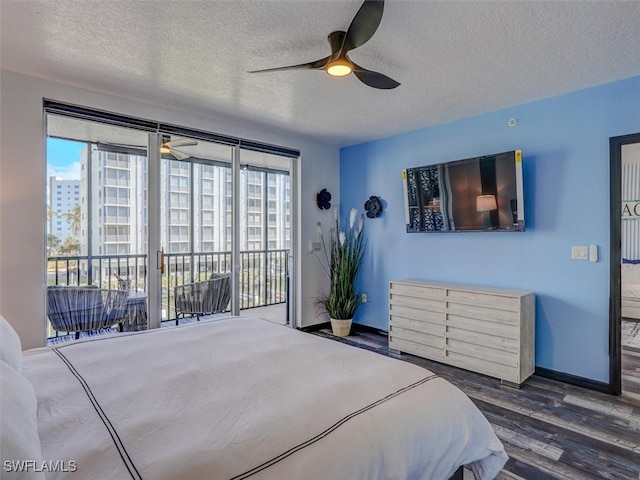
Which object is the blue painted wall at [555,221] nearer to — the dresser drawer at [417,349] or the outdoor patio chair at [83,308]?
the dresser drawer at [417,349]

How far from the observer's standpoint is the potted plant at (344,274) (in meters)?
4.44

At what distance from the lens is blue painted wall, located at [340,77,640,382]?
2812 millimetres

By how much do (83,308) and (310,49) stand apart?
2978mm

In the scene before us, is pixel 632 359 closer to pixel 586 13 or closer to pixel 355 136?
pixel 586 13

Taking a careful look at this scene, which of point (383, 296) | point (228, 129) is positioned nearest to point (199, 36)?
point (228, 129)

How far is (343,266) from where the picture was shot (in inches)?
175

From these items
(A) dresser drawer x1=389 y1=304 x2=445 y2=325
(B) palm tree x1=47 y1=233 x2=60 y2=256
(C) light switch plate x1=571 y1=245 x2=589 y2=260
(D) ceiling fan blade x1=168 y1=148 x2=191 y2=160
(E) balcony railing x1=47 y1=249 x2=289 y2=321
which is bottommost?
(A) dresser drawer x1=389 y1=304 x2=445 y2=325

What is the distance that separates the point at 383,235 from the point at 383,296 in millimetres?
800

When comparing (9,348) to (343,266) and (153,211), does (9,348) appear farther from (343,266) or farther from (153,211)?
(343,266)

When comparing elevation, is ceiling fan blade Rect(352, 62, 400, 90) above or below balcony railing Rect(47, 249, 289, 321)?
above

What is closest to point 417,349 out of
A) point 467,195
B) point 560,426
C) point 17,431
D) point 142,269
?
point 560,426

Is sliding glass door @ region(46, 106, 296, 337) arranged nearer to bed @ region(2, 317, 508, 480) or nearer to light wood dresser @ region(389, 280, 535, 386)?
bed @ region(2, 317, 508, 480)

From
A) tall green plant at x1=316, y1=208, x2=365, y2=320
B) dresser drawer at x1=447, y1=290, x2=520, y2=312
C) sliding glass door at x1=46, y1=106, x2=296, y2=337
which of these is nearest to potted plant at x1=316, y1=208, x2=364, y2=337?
tall green plant at x1=316, y1=208, x2=365, y2=320

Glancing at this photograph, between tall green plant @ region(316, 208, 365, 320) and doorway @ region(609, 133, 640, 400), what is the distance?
2.57 m
